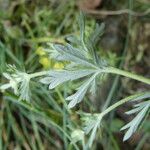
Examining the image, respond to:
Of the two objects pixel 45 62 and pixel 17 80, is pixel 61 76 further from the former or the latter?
pixel 45 62

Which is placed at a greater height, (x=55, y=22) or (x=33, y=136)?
(x=55, y=22)

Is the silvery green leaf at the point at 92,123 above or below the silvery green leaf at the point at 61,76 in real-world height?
below

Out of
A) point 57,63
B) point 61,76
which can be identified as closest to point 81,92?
point 61,76

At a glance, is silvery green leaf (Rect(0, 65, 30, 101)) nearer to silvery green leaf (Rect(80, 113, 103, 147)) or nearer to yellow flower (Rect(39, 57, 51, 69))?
silvery green leaf (Rect(80, 113, 103, 147))

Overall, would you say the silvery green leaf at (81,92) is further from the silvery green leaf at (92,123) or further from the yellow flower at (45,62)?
the yellow flower at (45,62)

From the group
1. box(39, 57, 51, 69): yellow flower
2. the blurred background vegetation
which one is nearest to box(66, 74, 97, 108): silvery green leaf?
the blurred background vegetation

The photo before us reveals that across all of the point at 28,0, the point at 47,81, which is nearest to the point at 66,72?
the point at 47,81

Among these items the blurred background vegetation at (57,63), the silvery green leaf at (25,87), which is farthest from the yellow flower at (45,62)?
the silvery green leaf at (25,87)

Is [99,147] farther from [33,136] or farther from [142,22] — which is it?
[142,22]
